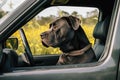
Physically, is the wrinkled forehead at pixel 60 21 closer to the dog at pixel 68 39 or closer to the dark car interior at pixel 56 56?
the dog at pixel 68 39

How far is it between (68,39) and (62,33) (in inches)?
2.8

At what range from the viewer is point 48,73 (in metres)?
2.67

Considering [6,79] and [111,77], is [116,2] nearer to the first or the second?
[111,77]

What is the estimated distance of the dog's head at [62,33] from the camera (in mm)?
3165

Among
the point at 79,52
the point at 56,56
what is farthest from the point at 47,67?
the point at 56,56

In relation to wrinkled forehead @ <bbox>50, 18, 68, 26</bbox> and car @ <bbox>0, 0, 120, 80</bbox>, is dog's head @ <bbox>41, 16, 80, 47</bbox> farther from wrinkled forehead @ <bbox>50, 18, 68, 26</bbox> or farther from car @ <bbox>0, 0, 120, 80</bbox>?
car @ <bbox>0, 0, 120, 80</bbox>

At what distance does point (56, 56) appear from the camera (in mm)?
4152

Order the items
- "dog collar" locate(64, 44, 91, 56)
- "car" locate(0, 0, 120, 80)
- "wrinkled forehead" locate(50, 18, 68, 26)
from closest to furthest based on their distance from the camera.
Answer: "car" locate(0, 0, 120, 80)
"dog collar" locate(64, 44, 91, 56)
"wrinkled forehead" locate(50, 18, 68, 26)

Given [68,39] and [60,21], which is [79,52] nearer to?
[68,39]

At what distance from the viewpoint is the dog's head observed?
10.4 ft

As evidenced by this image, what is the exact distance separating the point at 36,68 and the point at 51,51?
152cm

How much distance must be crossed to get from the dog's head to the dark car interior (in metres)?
0.19

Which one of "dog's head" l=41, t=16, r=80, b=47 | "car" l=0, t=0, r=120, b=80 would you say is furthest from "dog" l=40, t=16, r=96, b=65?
"car" l=0, t=0, r=120, b=80

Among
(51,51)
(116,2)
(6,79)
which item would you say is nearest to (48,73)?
(6,79)
